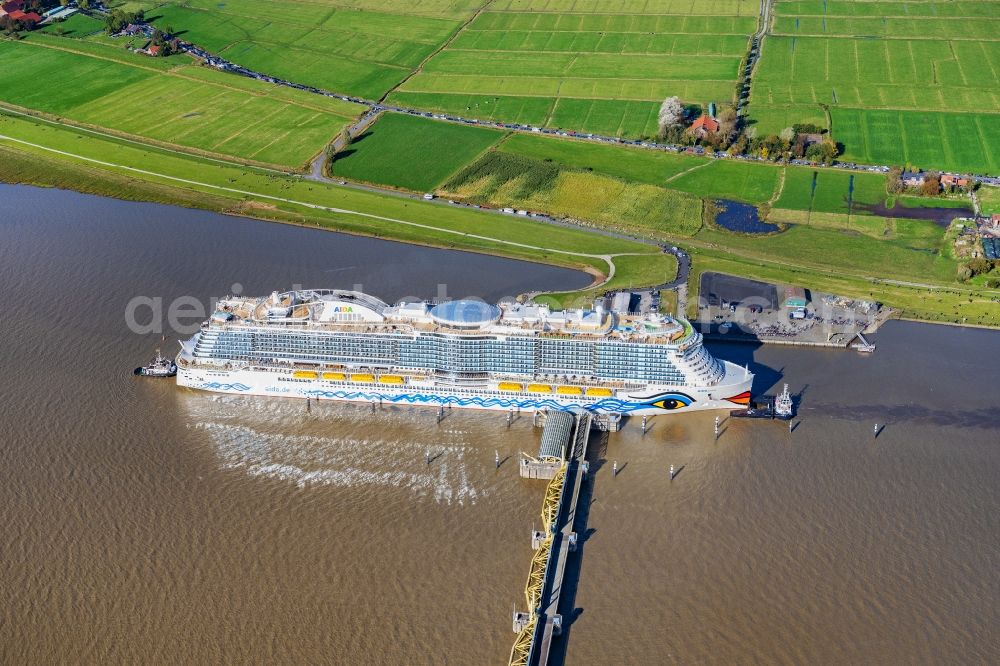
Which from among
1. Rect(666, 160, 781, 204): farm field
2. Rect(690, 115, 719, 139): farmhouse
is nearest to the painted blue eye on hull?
Rect(666, 160, 781, 204): farm field

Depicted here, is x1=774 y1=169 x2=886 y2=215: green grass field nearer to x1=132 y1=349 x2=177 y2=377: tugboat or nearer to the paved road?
the paved road

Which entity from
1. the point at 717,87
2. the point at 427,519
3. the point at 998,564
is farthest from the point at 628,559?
the point at 717,87

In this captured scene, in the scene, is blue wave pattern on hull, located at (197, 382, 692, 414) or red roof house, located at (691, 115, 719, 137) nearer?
Answer: blue wave pattern on hull, located at (197, 382, 692, 414)

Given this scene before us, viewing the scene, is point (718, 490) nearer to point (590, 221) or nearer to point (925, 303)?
point (925, 303)

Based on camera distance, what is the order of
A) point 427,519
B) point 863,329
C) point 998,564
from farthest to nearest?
point 863,329, point 427,519, point 998,564

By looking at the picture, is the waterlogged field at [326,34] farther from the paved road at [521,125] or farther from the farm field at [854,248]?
the farm field at [854,248]

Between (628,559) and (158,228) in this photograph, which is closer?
(628,559)
